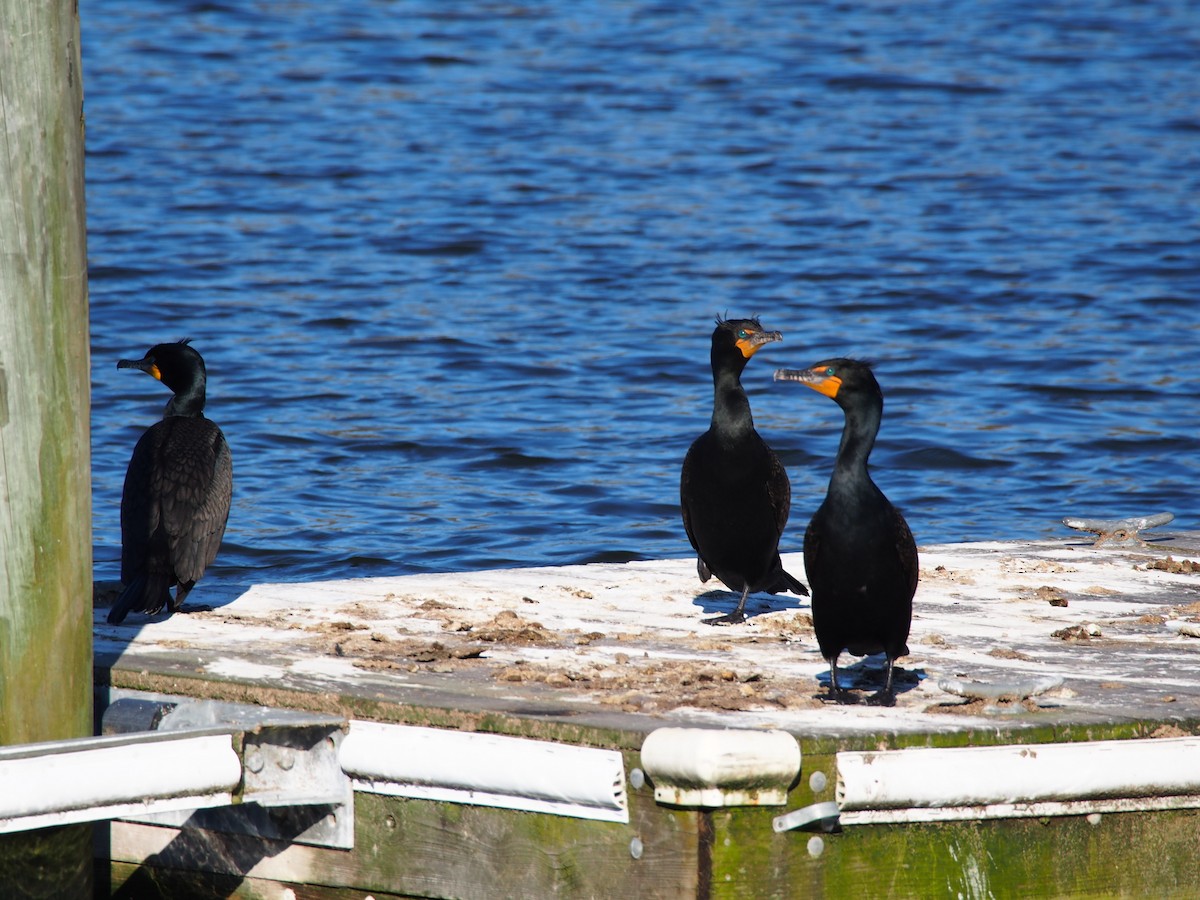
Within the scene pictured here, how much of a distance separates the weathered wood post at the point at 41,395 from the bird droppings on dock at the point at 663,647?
0.48 meters

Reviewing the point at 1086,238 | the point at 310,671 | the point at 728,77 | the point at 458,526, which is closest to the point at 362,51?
the point at 728,77

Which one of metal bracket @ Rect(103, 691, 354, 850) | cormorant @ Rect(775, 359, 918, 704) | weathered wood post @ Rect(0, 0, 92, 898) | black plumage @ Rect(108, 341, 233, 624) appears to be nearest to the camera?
weathered wood post @ Rect(0, 0, 92, 898)

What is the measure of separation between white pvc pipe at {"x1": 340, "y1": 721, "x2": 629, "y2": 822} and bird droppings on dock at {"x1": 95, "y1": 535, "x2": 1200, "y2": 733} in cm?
10

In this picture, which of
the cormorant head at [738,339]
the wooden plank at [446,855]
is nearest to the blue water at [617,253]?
the cormorant head at [738,339]

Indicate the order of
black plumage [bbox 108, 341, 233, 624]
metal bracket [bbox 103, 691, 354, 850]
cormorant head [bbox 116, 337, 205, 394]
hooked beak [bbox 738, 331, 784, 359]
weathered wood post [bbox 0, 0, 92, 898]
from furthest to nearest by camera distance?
cormorant head [bbox 116, 337, 205, 394] < hooked beak [bbox 738, 331, 784, 359] < black plumage [bbox 108, 341, 233, 624] < metal bracket [bbox 103, 691, 354, 850] < weathered wood post [bbox 0, 0, 92, 898]

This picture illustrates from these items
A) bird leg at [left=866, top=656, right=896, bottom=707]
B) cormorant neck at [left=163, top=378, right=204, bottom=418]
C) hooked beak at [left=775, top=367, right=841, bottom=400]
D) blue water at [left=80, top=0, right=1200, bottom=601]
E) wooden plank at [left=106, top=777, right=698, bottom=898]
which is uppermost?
hooked beak at [left=775, top=367, right=841, bottom=400]

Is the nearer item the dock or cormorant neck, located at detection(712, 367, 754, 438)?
the dock

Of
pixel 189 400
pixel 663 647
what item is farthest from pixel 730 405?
pixel 189 400

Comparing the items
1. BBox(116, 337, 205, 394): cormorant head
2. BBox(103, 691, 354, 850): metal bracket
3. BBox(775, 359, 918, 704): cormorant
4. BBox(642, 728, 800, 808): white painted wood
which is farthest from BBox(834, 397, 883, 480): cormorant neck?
BBox(116, 337, 205, 394): cormorant head

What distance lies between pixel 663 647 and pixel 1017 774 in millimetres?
1286

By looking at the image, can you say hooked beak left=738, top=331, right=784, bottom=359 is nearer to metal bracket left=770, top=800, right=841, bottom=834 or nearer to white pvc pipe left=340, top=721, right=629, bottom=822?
white pvc pipe left=340, top=721, right=629, bottom=822

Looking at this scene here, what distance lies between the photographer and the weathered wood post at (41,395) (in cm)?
397

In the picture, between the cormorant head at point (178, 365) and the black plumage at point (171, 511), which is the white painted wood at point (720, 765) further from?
the cormorant head at point (178, 365)

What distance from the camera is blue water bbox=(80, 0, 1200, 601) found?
10281 mm
